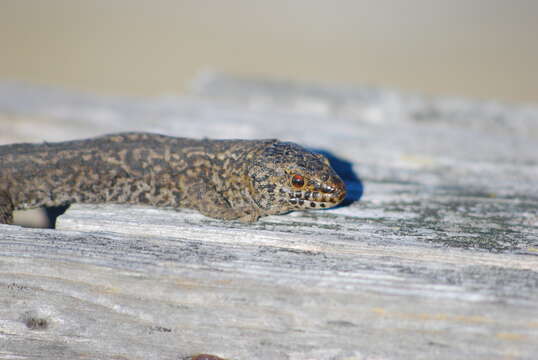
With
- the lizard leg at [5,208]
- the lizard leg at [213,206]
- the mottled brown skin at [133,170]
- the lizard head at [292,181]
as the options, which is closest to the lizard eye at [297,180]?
the lizard head at [292,181]

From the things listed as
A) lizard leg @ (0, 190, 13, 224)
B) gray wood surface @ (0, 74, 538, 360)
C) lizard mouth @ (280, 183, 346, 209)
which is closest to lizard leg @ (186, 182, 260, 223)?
gray wood surface @ (0, 74, 538, 360)

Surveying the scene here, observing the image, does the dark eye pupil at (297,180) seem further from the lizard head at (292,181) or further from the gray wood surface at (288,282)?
the gray wood surface at (288,282)

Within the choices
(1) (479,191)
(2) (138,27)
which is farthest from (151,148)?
(2) (138,27)

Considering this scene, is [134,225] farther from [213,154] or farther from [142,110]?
[142,110]

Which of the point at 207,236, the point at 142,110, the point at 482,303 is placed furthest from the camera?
the point at 142,110

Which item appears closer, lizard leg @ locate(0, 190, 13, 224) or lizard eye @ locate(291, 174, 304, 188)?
lizard eye @ locate(291, 174, 304, 188)

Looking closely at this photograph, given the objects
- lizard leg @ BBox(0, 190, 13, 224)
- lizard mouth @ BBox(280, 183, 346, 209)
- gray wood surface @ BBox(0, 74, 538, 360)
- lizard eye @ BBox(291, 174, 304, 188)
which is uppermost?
lizard eye @ BBox(291, 174, 304, 188)

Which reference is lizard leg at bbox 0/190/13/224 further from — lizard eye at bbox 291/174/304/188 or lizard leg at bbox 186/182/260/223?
lizard eye at bbox 291/174/304/188
